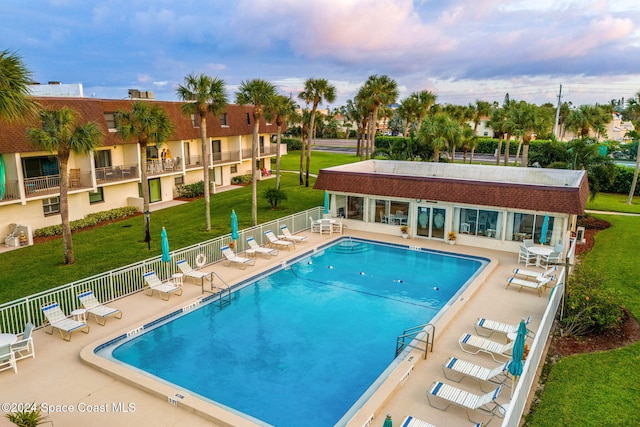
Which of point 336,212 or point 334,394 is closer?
point 334,394

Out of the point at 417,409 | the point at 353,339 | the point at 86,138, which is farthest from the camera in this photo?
the point at 86,138

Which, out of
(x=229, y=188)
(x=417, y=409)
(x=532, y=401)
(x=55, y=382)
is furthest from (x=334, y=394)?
(x=229, y=188)

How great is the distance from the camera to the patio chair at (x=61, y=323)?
13297 mm

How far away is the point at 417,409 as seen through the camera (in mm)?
10227

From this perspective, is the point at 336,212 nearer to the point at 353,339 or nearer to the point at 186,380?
the point at 353,339

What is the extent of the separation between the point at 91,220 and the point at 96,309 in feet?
50.9

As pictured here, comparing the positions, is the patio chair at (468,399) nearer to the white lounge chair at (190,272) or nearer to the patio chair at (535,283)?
the patio chair at (535,283)

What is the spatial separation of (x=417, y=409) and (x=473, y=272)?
11288 millimetres

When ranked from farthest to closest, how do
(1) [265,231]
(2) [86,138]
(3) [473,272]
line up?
(1) [265,231] → (3) [473,272] → (2) [86,138]

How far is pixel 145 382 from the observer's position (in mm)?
11125

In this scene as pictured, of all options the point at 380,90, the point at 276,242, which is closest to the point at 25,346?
the point at 276,242

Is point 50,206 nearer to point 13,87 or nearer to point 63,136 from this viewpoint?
point 63,136

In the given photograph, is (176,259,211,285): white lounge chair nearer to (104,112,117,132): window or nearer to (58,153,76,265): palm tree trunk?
(58,153,76,265): palm tree trunk

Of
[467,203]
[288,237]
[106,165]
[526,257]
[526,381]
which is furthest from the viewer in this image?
[106,165]
